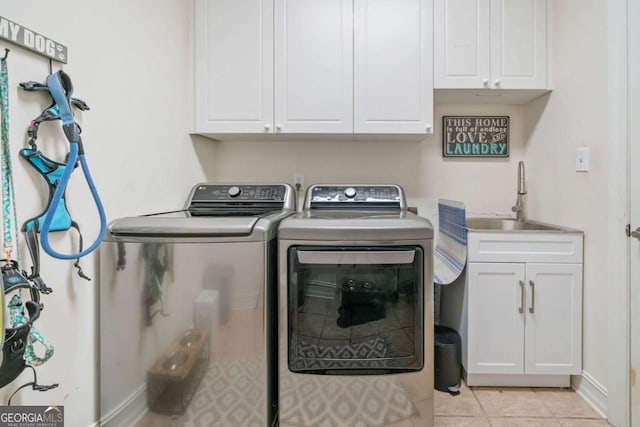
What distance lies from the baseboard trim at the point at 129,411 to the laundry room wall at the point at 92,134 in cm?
6

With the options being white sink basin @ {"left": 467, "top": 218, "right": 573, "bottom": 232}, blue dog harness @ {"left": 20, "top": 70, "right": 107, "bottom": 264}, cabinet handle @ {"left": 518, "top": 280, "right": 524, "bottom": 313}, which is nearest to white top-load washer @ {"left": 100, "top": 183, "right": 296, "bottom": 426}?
blue dog harness @ {"left": 20, "top": 70, "right": 107, "bottom": 264}

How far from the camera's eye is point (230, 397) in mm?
1229

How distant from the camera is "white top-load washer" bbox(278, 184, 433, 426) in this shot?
1.27m

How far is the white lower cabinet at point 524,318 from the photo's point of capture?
1.65 m

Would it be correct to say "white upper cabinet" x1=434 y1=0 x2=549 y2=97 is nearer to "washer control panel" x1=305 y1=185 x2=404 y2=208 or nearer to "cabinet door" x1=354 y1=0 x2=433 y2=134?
"cabinet door" x1=354 y1=0 x2=433 y2=134

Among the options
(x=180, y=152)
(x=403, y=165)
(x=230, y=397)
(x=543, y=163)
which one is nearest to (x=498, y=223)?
(x=543, y=163)

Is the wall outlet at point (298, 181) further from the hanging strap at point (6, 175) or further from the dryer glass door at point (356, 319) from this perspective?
the hanging strap at point (6, 175)

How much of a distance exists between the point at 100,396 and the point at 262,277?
0.78 meters

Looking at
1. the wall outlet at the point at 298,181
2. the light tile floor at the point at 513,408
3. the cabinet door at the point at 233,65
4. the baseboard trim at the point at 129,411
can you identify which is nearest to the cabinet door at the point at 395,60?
the cabinet door at the point at 233,65

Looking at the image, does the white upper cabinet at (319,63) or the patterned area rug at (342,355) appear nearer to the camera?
the patterned area rug at (342,355)

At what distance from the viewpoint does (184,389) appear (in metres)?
1.23

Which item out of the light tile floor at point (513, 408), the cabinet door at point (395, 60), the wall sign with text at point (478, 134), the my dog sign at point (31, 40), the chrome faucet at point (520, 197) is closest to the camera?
the my dog sign at point (31, 40)

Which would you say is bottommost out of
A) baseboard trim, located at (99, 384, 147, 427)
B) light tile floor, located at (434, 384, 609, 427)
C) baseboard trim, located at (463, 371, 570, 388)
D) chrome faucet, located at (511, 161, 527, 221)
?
light tile floor, located at (434, 384, 609, 427)

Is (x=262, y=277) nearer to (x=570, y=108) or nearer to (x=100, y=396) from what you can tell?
(x=100, y=396)
